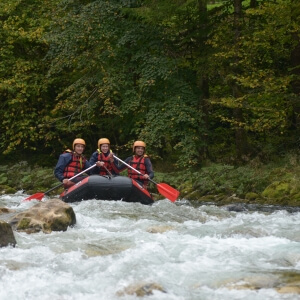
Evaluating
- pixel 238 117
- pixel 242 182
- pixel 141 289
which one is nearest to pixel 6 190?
pixel 238 117

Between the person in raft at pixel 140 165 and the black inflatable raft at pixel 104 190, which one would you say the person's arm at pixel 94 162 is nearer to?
the person in raft at pixel 140 165

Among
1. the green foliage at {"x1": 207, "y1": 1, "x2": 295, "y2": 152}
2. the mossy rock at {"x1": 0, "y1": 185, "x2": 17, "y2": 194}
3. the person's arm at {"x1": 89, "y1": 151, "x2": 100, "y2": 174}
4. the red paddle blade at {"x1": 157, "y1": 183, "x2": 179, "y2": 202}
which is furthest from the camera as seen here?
the mossy rock at {"x1": 0, "y1": 185, "x2": 17, "y2": 194}

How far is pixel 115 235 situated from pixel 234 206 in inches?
174

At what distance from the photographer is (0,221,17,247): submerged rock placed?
21.4 feet

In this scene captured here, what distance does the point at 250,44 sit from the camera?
43.4 ft

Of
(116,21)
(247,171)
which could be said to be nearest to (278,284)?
(247,171)

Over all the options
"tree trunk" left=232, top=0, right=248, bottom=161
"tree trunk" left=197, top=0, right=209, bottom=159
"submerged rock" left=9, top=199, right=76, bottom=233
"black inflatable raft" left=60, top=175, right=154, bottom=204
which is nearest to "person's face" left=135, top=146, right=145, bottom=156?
"black inflatable raft" left=60, top=175, right=154, bottom=204

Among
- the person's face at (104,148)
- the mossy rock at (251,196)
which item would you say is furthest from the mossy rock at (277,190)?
the person's face at (104,148)

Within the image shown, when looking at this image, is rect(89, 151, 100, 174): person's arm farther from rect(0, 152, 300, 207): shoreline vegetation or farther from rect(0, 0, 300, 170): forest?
rect(0, 0, 300, 170): forest

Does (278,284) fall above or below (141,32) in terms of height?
below

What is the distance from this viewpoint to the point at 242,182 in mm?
13156

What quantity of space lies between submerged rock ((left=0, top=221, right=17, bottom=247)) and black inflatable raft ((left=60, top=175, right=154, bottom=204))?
423cm

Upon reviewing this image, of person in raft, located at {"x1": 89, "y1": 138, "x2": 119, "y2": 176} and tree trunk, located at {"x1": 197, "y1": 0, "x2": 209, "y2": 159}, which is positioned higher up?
tree trunk, located at {"x1": 197, "y1": 0, "x2": 209, "y2": 159}

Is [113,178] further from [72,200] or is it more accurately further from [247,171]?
[247,171]
